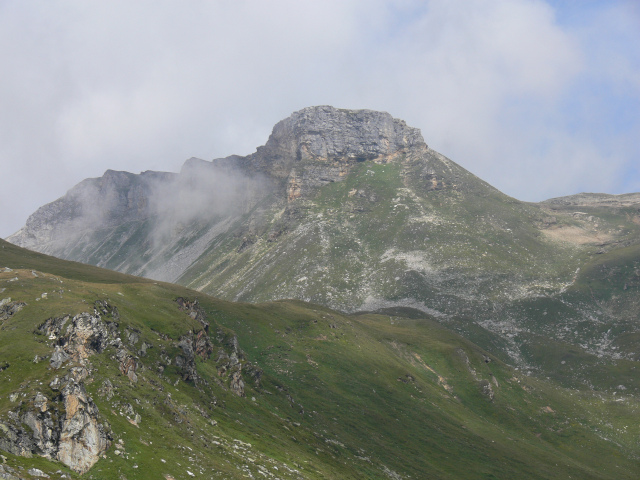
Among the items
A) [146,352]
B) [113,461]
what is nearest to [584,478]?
[146,352]

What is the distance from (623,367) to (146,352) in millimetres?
194181

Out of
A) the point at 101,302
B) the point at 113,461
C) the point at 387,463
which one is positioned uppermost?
the point at 101,302

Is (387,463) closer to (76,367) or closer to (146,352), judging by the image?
(146,352)

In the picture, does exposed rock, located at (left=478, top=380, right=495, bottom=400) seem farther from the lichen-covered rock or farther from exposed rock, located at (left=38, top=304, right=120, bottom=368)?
the lichen-covered rock

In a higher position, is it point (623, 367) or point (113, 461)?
point (623, 367)

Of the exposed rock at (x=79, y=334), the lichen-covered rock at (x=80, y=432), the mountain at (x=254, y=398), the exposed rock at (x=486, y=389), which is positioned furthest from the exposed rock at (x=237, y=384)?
the exposed rock at (x=486, y=389)

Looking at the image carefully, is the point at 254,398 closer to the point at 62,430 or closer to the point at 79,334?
the point at 79,334

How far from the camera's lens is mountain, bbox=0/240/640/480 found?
46.6 meters

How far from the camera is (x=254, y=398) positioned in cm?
9025

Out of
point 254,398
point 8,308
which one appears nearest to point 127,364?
point 8,308

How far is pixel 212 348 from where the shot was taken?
9362 cm

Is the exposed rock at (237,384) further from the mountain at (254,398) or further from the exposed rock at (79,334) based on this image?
the exposed rock at (79,334)

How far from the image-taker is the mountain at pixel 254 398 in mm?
46562

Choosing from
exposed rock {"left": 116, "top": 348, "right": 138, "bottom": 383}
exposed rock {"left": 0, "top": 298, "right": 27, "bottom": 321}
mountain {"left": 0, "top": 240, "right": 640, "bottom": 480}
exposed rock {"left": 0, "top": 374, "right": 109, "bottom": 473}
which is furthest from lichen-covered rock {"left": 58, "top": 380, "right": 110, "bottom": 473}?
exposed rock {"left": 0, "top": 298, "right": 27, "bottom": 321}
